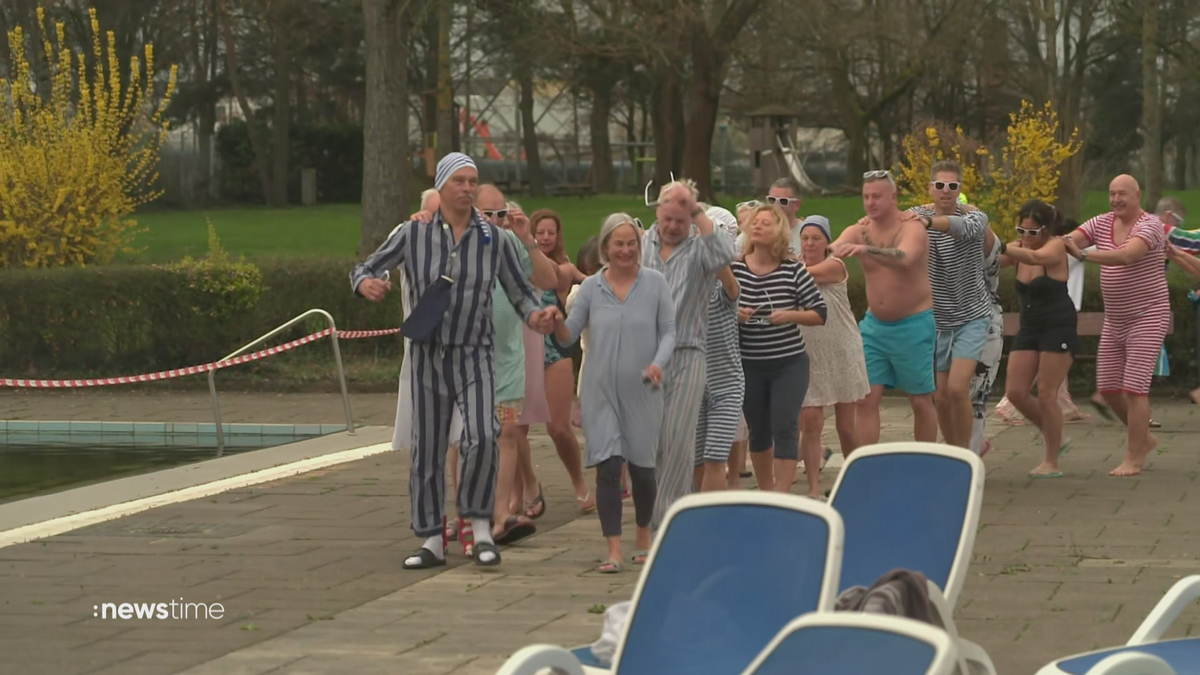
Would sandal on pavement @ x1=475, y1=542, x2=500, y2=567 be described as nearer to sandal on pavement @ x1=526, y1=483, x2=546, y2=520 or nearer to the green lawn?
sandal on pavement @ x1=526, y1=483, x2=546, y2=520

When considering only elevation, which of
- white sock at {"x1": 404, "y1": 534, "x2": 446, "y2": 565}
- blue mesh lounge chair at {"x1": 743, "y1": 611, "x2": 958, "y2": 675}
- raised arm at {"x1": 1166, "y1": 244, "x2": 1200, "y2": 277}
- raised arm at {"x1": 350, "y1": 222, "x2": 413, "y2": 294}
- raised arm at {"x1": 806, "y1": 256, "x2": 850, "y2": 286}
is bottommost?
white sock at {"x1": 404, "y1": 534, "x2": 446, "y2": 565}

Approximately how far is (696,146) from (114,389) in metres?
22.2

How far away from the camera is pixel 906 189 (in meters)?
24.1

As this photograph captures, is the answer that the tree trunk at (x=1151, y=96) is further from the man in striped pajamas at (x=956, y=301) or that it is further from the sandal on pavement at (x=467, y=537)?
the sandal on pavement at (x=467, y=537)

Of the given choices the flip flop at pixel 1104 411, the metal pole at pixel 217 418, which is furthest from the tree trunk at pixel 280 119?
the flip flop at pixel 1104 411

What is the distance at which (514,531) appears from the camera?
30.3ft

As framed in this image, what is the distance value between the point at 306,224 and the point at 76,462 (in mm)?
30152

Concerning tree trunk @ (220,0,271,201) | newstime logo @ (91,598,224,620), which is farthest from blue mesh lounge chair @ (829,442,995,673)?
tree trunk @ (220,0,271,201)

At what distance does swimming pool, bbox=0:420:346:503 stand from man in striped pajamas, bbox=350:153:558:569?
4764mm

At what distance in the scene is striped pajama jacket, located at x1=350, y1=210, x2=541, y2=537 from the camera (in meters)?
8.41

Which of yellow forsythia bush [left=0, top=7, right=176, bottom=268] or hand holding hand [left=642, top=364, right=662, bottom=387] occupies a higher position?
yellow forsythia bush [left=0, top=7, right=176, bottom=268]

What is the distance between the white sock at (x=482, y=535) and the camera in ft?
27.9

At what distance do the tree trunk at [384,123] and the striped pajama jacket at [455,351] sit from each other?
49.6ft

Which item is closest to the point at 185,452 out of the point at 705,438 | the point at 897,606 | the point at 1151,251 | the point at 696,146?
the point at 705,438
